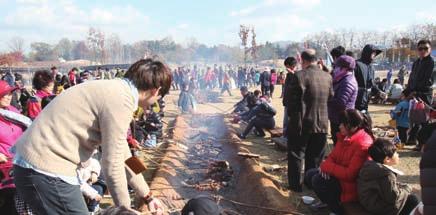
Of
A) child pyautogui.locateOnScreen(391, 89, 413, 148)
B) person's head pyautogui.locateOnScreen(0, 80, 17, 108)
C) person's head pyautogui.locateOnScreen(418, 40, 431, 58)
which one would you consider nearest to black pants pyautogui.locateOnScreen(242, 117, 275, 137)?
child pyautogui.locateOnScreen(391, 89, 413, 148)

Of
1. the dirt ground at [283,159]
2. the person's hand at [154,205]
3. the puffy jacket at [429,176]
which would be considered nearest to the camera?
the puffy jacket at [429,176]

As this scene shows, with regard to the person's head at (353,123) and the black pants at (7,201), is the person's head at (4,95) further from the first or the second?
the person's head at (353,123)

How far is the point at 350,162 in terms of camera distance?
3.96m

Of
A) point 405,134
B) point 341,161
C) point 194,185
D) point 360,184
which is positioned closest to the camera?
point 360,184

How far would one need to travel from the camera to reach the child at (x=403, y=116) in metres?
7.51

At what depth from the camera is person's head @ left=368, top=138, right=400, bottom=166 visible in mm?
3650

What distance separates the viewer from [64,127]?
2.11 meters

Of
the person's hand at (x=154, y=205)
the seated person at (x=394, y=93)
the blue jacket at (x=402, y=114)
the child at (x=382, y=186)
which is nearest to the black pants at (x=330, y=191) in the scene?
the child at (x=382, y=186)

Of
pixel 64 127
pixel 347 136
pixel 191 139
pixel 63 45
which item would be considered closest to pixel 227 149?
pixel 191 139

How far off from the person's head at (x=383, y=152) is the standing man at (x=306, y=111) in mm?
1433

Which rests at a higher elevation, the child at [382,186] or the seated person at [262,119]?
the child at [382,186]

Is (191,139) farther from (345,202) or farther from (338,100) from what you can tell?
(345,202)

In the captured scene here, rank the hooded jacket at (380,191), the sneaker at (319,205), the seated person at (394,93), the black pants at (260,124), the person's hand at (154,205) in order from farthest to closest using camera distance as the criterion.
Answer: the seated person at (394,93) → the black pants at (260,124) → the sneaker at (319,205) → the hooded jacket at (380,191) → the person's hand at (154,205)

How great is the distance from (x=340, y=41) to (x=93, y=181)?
67.1 m
